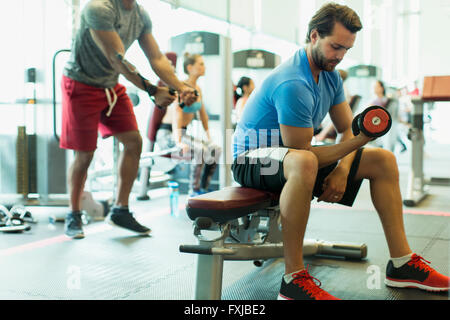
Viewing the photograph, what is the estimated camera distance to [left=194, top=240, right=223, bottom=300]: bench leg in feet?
5.06

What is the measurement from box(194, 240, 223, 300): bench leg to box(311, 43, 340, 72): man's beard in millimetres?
724

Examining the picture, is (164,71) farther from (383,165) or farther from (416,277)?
(416,277)

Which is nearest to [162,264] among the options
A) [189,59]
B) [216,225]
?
[216,225]

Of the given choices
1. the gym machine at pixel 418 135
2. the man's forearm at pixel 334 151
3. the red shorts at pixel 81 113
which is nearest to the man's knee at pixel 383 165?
the man's forearm at pixel 334 151

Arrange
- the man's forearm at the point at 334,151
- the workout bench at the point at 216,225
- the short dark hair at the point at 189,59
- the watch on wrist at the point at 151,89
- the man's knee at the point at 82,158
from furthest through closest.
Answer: the short dark hair at the point at 189,59 < the man's knee at the point at 82,158 < the watch on wrist at the point at 151,89 < the man's forearm at the point at 334,151 < the workout bench at the point at 216,225

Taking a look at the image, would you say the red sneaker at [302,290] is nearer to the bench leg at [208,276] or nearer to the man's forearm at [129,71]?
the bench leg at [208,276]

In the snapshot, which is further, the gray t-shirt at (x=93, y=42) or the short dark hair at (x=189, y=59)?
the short dark hair at (x=189, y=59)

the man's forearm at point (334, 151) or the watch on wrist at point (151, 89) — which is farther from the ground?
the watch on wrist at point (151, 89)

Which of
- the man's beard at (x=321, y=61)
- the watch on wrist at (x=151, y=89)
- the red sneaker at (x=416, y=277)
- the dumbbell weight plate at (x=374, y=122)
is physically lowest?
the red sneaker at (x=416, y=277)

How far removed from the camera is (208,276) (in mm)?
1545

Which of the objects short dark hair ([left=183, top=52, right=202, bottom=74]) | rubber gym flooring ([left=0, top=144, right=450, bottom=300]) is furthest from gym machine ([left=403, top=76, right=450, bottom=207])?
short dark hair ([left=183, top=52, right=202, bottom=74])

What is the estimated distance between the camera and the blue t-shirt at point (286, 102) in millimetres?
1681

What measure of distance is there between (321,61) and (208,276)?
84 cm

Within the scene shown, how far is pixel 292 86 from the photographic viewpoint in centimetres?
168
